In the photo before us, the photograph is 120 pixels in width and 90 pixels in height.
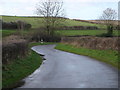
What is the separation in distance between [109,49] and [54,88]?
15382mm

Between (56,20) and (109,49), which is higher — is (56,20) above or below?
above

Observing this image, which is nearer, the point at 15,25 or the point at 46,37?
the point at 46,37

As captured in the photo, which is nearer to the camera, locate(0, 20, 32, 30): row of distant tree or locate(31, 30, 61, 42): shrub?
locate(31, 30, 61, 42): shrub

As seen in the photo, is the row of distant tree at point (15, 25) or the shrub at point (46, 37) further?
the row of distant tree at point (15, 25)

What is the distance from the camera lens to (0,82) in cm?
1180

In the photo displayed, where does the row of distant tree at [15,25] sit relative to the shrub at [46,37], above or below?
above

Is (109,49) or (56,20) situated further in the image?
(56,20)

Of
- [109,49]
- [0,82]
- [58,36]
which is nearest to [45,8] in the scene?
[58,36]

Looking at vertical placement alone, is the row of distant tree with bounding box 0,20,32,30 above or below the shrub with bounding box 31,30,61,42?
above

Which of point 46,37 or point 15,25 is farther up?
point 15,25

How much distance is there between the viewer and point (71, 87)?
11.0 metres

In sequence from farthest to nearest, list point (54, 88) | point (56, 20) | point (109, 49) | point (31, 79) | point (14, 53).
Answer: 1. point (56, 20)
2. point (109, 49)
3. point (14, 53)
4. point (31, 79)
5. point (54, 88)

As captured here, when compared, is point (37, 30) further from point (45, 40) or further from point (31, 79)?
point (31, 79)

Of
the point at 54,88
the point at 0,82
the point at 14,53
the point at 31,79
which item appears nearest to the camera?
the point at 54,88
